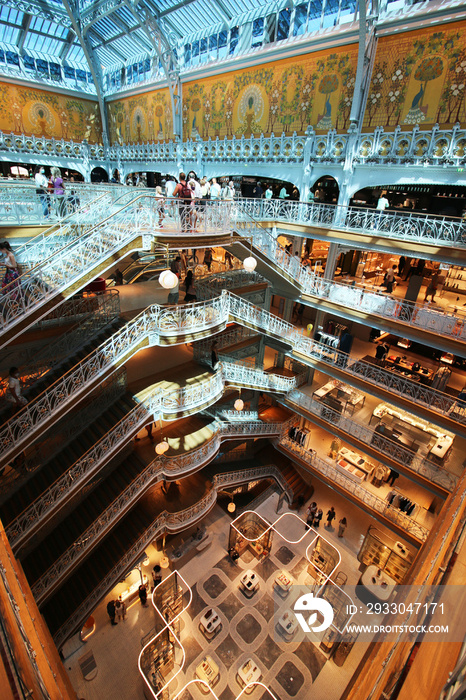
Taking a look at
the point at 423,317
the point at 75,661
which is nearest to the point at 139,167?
the point at 423,317

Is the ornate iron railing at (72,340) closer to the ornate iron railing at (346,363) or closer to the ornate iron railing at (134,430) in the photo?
the ornate iron railing at (134,430)

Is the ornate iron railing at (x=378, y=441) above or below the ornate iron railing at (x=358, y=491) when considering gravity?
above

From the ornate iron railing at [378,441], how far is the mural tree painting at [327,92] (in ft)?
34.5

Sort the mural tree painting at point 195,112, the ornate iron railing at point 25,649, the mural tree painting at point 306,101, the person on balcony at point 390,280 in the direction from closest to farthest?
the ornate iron railing at point 25,649, the mural tree painting at point 306,101, the person on balcony at point 390,280, the mural tree painting at point 195,112

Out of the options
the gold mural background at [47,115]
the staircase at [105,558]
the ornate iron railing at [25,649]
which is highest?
the gold mural background at [47,115]

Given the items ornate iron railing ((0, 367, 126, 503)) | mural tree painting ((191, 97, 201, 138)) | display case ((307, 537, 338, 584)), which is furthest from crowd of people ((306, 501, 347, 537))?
mural tree painting ((191, 97, 201, 138))

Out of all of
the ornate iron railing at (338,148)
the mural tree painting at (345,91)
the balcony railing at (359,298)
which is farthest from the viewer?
the mural tree painting at (345,91)

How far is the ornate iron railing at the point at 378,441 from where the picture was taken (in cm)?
1061

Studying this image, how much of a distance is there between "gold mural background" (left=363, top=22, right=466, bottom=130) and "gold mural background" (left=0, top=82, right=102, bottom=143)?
19.9 meters

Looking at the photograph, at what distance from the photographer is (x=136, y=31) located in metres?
19.0

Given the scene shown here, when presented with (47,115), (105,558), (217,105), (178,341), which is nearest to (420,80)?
(217,105)

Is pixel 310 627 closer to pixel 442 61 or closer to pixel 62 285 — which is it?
pixel 62 285

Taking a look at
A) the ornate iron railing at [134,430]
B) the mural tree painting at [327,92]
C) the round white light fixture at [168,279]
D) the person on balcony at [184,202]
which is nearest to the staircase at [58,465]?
the ornate iron railing at [134,430]

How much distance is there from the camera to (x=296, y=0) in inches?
516
